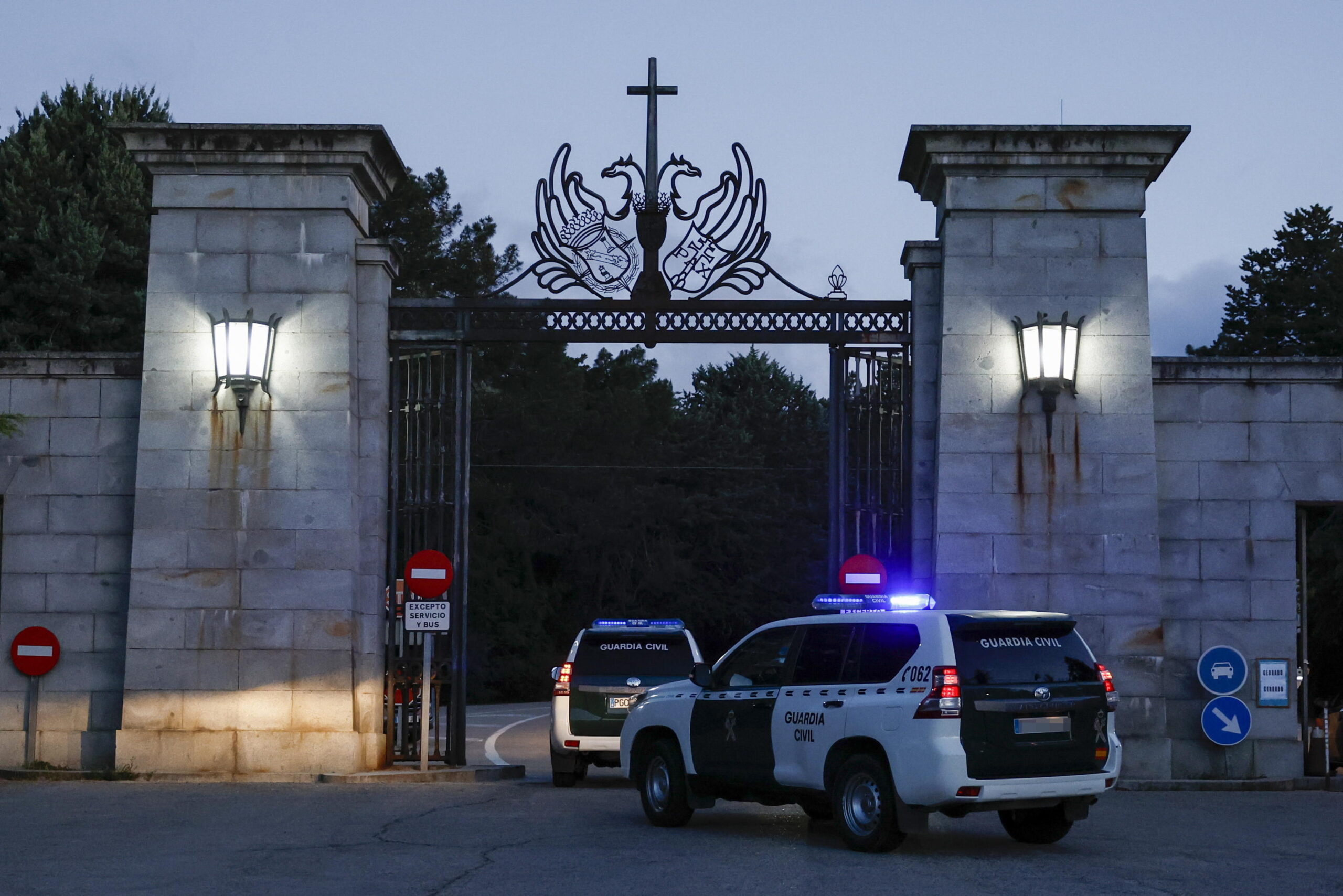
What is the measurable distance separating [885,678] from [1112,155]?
8.70 metres

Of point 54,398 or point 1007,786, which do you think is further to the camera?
point 54,398

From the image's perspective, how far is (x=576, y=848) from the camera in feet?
37.6

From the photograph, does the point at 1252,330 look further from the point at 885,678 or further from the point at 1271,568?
the point at 885,678

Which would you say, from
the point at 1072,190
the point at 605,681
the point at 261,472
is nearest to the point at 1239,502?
the point at 1072,190

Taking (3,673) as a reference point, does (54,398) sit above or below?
above

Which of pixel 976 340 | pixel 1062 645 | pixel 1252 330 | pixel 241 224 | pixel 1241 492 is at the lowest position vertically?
pixel 1062 645

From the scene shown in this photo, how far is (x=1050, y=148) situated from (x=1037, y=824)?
8608 mm

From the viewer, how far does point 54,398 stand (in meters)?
18.8

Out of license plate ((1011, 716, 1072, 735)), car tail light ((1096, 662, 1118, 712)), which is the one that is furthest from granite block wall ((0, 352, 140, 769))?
car tail light ((1096, 662, 1118, 712))

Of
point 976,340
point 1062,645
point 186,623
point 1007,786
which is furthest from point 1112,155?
point 186,623

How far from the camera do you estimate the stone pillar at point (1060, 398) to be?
17.7 m

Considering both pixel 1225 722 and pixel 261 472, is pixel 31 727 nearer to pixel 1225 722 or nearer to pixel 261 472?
pixel 261 472

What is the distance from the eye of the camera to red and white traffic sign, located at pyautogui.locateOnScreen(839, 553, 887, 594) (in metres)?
18.0

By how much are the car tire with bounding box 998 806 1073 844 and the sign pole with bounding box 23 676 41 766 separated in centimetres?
1101
